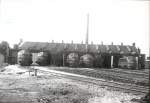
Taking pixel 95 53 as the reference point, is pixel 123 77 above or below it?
below

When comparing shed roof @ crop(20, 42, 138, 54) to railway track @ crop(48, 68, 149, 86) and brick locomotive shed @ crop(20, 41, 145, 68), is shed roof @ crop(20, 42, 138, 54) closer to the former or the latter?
brick locomotive shed @ crop(20, 41, 145, 68)

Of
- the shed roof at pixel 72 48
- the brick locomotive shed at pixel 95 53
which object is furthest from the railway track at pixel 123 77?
the shed roof at pixel 72 48

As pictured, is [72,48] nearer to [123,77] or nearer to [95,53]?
[95,53]

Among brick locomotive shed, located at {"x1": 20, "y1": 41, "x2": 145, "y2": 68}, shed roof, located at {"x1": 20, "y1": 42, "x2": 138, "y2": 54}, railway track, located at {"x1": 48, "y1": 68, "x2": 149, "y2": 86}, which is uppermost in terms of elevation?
shed roof, located at {"x1": 20, "y1": 42, "x2": 138, "y2": 54}

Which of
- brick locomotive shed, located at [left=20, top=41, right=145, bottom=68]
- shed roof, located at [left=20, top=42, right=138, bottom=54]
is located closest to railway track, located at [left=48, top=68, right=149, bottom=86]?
brick locomotive shed, located at [left=20, top=41, right=145, bottom=68]

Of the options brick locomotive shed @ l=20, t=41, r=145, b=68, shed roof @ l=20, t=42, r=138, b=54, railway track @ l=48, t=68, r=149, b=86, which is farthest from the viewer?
shed roof @ l=20, t=42, r=138, b=54

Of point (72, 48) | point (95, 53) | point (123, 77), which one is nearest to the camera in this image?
point (123, 77)

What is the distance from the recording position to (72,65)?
A: 1366 inches

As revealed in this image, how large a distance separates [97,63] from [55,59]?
26.5 feet

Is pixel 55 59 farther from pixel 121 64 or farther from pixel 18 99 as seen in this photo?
pixel 18 99

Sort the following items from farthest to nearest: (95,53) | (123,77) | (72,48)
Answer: (72,48) → (95,53) → (123,77)

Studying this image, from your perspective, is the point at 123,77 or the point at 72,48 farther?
the point at 72,48

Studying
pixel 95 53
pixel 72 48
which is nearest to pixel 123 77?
pixel 95 53

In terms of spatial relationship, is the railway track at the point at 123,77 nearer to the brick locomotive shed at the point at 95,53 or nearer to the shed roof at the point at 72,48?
the brick locomotive shed at the point at 95,53
